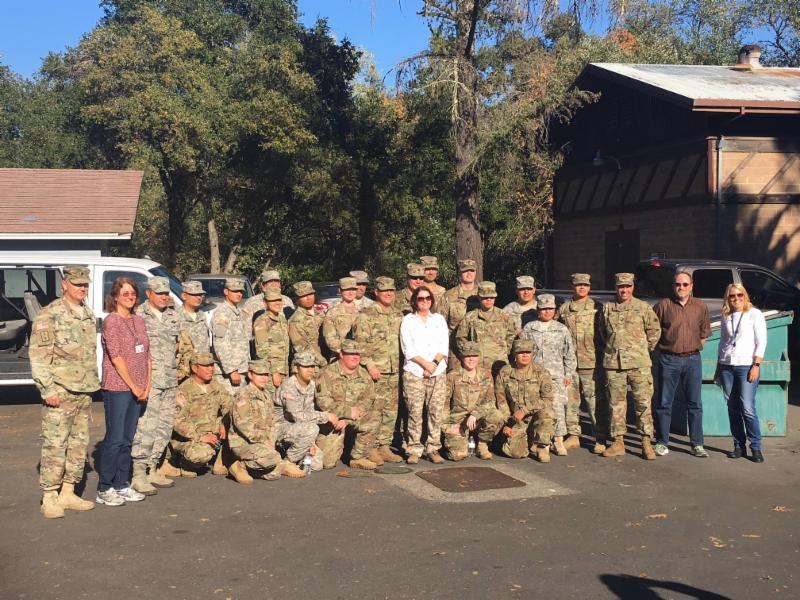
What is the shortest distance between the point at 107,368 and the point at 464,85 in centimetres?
1245

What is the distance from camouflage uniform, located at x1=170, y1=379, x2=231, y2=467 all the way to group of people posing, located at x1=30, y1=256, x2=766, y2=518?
1 cm

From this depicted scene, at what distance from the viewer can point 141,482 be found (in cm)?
769

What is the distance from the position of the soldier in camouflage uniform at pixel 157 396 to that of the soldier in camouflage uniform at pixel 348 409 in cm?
150

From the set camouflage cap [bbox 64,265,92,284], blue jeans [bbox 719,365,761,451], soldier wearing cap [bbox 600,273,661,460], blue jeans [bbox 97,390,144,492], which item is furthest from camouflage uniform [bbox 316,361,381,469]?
blue jeans [bbox 719,365,761,451]

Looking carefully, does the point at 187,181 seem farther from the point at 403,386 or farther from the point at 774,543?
the point at 774,543

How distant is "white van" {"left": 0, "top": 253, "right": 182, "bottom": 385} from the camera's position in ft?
38.3

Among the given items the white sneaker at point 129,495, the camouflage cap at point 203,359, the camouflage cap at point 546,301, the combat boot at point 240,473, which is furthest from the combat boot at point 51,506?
the camouflage cap at point 546,301

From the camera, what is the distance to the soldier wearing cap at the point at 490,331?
9492 millimetres

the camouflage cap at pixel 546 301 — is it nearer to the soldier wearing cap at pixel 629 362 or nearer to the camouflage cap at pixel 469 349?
the soldier wearing cap at pixel 629 362

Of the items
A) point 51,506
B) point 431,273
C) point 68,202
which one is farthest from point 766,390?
point 68,202

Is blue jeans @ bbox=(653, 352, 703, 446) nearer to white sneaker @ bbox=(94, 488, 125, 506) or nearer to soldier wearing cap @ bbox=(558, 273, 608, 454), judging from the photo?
soldier wearing cap @ bbox=(558, 273, 608, 454)

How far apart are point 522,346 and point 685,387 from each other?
1.77 meters

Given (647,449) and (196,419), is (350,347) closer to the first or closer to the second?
(196,419)

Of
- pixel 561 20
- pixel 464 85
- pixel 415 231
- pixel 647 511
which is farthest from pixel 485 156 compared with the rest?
pixel 647 511
